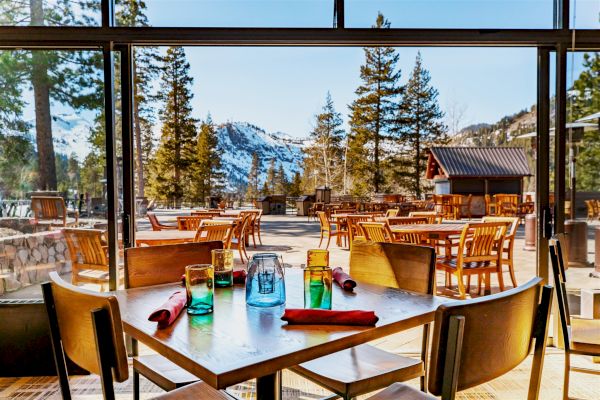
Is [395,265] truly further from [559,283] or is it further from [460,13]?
[460,13]

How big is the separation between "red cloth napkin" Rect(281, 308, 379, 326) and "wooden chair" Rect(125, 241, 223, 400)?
2.23 feet

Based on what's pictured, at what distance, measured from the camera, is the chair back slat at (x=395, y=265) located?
202cm

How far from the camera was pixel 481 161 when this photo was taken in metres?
18.9

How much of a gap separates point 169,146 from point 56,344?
20667 millimetres

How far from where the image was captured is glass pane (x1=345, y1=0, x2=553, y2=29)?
124 inches

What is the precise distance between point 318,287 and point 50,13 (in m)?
2.60

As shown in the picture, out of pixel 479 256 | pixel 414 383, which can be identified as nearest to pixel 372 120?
pixel 479 256

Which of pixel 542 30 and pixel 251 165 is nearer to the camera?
pixel 542 30

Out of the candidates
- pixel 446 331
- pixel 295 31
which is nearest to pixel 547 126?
pixel 295 31

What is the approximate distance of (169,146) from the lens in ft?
69.8

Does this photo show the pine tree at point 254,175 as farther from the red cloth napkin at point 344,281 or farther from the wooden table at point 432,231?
the red cloth napkin at point 344,281

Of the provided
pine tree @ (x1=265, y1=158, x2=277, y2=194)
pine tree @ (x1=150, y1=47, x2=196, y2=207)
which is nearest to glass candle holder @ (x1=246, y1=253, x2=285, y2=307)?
pine tree @ (x1=150, y1=47, x2=196, y2=207)

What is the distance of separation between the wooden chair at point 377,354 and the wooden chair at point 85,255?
5.82ft

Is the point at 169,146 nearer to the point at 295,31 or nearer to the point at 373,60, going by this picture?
the point at 373,60
